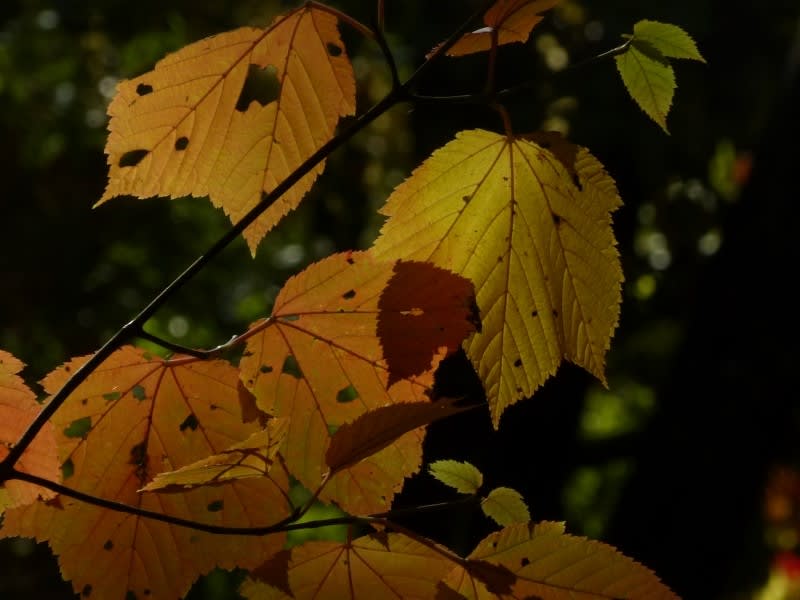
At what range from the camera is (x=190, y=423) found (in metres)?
0.79

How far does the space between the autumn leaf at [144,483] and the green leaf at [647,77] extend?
37 cm

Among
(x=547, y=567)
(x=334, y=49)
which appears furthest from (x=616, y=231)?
(x=547, y=567)

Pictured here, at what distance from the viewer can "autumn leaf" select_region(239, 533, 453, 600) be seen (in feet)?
2.20

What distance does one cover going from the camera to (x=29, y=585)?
17.4 feet

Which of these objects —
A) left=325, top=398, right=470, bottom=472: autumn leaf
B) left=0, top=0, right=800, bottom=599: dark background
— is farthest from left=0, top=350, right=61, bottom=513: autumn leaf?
left=0, top=0, right=800, bottom=599: dark background

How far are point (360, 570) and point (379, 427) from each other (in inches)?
5.6

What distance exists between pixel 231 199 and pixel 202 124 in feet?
0.24

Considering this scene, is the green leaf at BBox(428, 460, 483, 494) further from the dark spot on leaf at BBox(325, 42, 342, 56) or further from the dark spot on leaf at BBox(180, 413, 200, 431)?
the dark spot on leaf at BBox(325, 42, 342, 56)

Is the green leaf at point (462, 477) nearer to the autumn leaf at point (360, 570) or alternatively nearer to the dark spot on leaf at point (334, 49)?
the autumn leaf at point (360, 570)

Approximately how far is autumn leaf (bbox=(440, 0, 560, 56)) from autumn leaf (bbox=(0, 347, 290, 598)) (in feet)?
1.01

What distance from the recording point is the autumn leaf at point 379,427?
582 mm

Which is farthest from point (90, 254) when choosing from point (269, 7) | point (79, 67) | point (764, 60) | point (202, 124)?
point (202, 124)

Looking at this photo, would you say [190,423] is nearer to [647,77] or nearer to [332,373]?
[332,373]

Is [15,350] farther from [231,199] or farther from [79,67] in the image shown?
[231,199]
